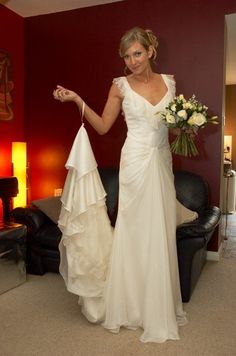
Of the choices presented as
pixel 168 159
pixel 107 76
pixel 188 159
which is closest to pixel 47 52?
pixel 107 76

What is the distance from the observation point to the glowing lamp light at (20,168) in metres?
3.65

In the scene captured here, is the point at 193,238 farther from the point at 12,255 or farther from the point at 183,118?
the point at 12,255

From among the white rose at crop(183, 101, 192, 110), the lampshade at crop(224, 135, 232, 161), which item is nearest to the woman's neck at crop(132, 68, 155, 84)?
the white rose at crop(183, 101, 192, 110)

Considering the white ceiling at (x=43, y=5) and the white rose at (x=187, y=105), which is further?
the white ceiling at (x=43, y=5)

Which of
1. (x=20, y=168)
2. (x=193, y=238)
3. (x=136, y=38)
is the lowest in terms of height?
(x=193, y=238)

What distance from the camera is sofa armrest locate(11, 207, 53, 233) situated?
2938 mm

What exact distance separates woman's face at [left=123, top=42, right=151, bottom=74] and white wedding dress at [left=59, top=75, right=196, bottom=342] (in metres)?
0.13

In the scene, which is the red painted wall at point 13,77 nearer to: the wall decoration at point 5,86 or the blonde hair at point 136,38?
the wall decoration at point 5,86

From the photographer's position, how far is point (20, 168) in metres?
3.70

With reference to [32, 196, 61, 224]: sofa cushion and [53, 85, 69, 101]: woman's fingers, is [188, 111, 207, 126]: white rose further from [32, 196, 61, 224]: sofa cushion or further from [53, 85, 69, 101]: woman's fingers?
→ [32, 196, 61, 224]: sofa cushion

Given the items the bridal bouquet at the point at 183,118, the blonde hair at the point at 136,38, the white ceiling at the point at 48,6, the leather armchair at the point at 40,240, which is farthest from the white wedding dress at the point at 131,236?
the white ceiling at the point at 48,6

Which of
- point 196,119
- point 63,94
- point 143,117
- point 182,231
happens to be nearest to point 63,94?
point 63,94

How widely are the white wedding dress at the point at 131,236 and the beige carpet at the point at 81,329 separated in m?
0.09

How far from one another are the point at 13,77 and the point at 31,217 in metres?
1.84
